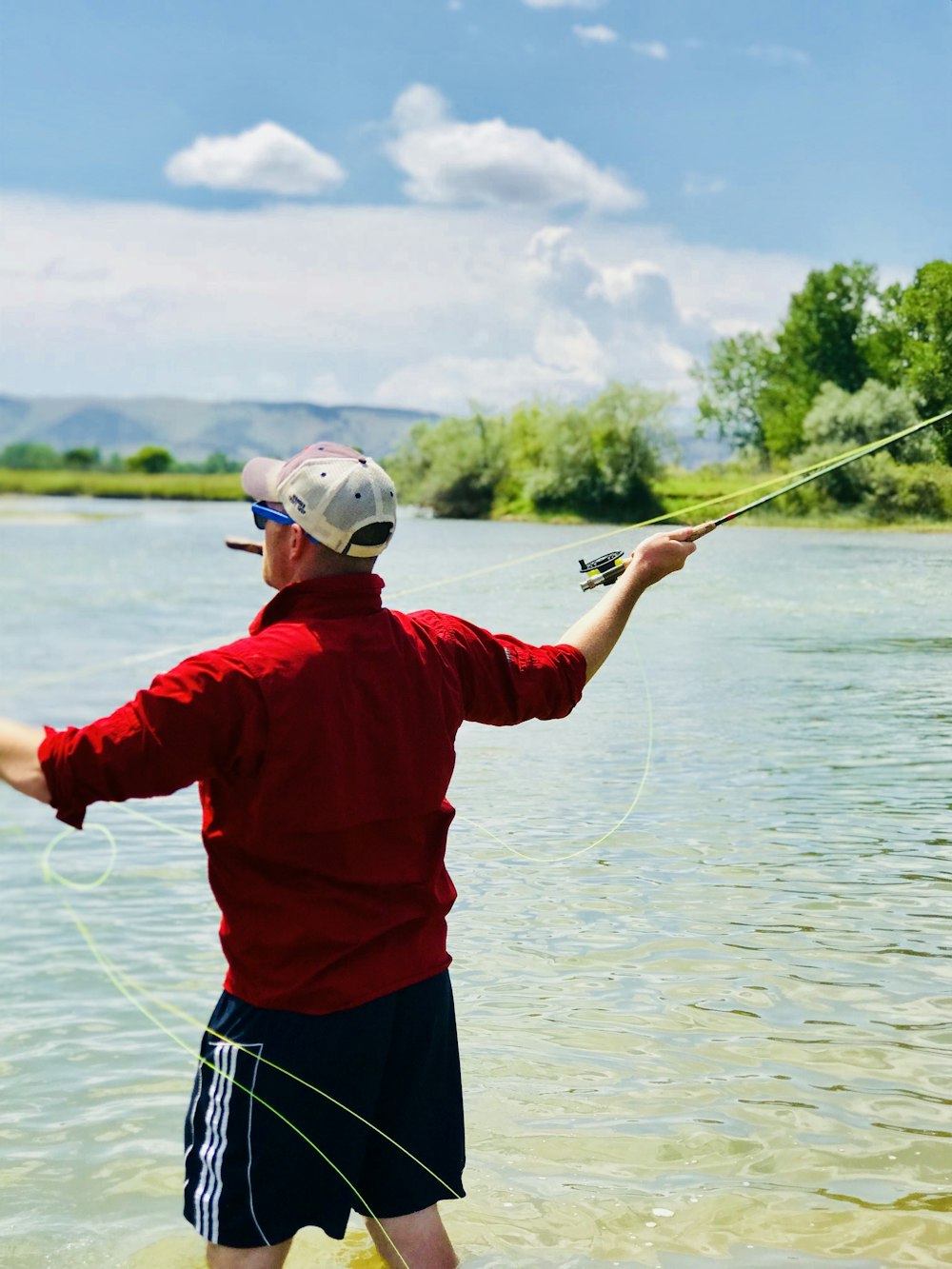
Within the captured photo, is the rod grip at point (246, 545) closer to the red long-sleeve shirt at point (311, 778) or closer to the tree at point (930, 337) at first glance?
the red long-sleeve shirt at point (311, 778)

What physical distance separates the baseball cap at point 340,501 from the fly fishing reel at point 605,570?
2.60ft

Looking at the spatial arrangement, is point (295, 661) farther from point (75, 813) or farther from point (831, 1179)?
point (831, 1179)

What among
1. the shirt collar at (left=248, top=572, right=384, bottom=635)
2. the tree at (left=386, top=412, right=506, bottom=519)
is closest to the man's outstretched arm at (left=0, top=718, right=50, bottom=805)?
the shirt collar at (left=248, top=572, right=384, bottom=635)

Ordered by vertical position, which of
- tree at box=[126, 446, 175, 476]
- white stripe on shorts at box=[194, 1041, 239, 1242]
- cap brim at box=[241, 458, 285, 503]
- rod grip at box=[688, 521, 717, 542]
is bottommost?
white stripe on shorts at box=[194, 1041, 239, 1242]

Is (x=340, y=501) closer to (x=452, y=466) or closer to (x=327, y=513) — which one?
(x=327, y=513)

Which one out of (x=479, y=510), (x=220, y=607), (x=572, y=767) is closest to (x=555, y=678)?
(x=572, y=767)

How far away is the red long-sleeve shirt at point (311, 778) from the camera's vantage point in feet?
7.02

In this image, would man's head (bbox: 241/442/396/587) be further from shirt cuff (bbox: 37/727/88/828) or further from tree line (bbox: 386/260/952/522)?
tree line (bbox: 386/260/952/522)

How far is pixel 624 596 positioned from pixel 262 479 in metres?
0.77

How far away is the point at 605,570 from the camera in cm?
314

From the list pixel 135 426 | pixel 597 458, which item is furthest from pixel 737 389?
pixel 135 426

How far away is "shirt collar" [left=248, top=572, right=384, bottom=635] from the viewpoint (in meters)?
2.34

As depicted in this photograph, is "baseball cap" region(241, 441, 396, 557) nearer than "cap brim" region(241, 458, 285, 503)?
Yes

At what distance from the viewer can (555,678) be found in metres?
2.70
